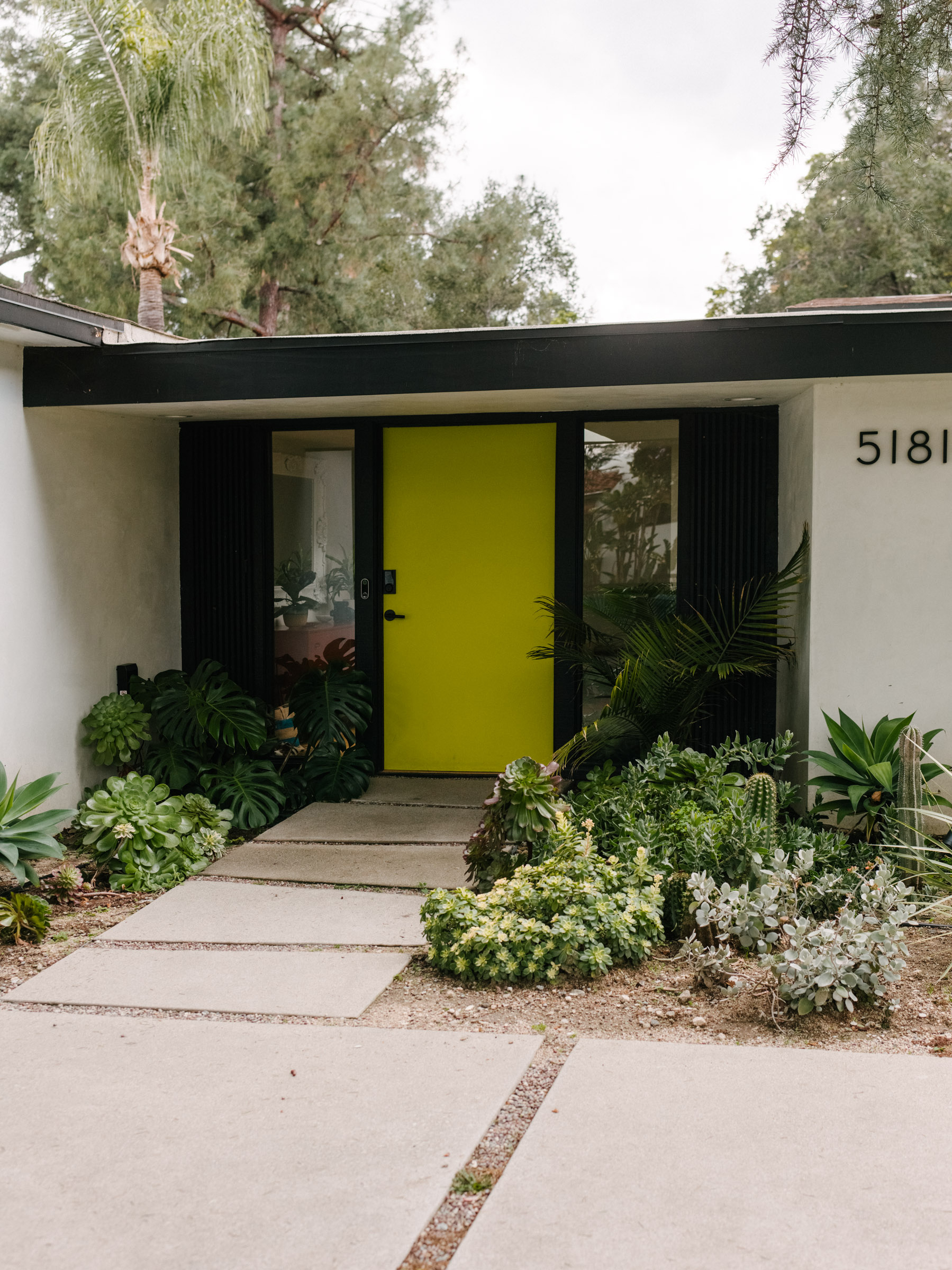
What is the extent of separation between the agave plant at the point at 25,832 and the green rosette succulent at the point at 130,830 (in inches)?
22.9

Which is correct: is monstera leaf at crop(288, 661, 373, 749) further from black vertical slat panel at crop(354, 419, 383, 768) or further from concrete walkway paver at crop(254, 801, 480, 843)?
concrete walkway paver at crop(254, 801, 480, 843)

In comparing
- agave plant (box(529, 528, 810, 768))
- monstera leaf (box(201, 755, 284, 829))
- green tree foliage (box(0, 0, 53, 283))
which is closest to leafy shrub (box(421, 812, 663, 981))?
agave plant (box(529, 528, 810, 768))

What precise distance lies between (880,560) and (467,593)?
2.43m

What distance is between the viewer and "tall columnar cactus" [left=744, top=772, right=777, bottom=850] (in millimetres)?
4414

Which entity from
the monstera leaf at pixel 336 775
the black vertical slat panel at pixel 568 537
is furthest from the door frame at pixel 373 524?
the monstera leaf at pixel 336 775

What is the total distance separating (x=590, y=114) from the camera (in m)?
25.7

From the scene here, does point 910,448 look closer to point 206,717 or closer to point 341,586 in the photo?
point 341,586

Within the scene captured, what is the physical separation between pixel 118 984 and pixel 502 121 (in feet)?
74.5

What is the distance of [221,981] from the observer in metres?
Answer: 3.67

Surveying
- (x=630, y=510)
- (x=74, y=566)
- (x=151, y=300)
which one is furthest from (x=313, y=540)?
(x=151, y=300)

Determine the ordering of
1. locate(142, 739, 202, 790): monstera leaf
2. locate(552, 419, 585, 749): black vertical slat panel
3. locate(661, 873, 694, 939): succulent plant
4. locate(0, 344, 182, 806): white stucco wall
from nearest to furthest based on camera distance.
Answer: locate(661, 873, 694, 939): succulent plant → locate(0, 344, 182, 806): white stucco wall → locate(142, 739, 202, 790): monstera leaf → locate(552, 419, 585, 749): black vertical slat panel

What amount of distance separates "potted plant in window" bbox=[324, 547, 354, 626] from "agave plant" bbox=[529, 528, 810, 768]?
1712 mm

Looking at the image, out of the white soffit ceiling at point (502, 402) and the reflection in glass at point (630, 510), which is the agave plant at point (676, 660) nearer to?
the reflection in glass at point (630, 510)

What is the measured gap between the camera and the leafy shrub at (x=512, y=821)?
415 cm
